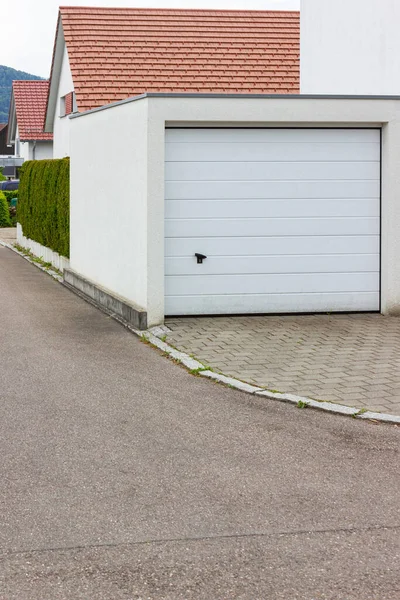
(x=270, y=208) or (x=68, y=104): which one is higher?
(x=68, y=104)

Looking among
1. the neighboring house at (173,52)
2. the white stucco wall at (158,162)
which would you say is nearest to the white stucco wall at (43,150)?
the neighboring house at (173,52)

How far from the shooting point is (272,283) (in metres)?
12.2

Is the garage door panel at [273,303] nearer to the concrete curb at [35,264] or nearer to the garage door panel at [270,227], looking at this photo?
the garage door panel at [270,227]

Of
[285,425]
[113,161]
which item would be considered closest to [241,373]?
[285,425]

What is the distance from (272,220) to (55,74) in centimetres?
1980

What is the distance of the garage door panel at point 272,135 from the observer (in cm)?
1200

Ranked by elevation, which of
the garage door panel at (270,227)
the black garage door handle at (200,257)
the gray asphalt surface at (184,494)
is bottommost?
the gray asphalt surface at (184,494)

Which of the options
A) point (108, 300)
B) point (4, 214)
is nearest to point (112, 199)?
point (108, 300)

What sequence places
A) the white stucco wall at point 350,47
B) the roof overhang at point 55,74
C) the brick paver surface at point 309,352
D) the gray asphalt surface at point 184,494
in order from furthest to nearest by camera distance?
the roof overhang at point 55,74
the white stucco wall at point 350,47
the brick paver surface at point 309,352
the gray asphalt surface at point 184,494

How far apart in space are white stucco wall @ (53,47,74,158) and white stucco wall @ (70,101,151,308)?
38.2ft

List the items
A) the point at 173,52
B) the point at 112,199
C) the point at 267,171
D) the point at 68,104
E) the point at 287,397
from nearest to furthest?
1. the point at 287,397
2. the point at 267,171
3. the point at 112,199
4. the point at 173,52
5. the point at 68,104

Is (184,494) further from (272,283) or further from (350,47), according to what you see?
(350,47)

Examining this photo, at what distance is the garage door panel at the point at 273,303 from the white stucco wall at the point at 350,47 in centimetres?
364

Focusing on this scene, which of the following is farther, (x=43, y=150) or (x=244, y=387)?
(x=43, y=150)
